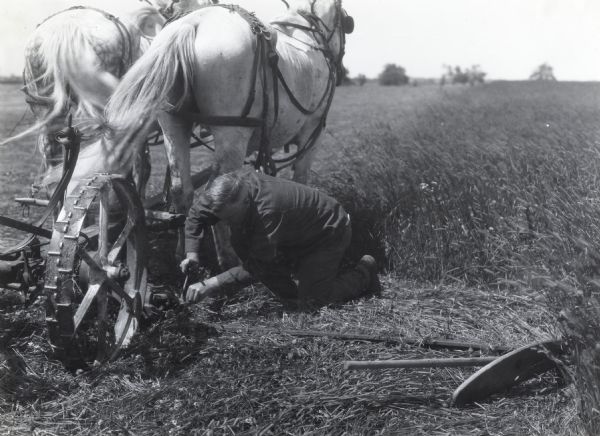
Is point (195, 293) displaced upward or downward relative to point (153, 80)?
downward

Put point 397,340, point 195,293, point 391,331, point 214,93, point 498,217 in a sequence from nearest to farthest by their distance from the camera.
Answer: point 397,340 < point 391,331 < point 195,293 < point 214,93 < point 498,217

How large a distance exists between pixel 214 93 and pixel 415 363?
2222mm

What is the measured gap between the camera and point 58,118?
4.52 meters

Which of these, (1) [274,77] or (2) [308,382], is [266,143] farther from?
(2) [308,382]

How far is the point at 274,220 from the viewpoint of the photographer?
13.1ft

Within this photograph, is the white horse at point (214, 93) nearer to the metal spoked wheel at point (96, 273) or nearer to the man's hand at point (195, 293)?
the metal spoked wheel at point (96, 273)

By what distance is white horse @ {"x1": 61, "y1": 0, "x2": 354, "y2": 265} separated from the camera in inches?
156

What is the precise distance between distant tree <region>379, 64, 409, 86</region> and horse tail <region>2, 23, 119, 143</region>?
6499cm

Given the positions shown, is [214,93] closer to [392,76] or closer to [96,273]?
[96,273]

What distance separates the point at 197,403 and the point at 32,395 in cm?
88

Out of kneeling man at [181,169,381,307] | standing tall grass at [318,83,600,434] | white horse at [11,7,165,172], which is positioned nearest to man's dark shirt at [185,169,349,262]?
kneeling man at [181,169,381,307]

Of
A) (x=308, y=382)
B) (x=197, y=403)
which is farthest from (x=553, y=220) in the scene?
(x=197, y=403)

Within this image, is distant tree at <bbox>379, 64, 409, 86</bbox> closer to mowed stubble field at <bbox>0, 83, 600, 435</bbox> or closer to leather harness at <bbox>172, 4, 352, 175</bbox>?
mowed stubble field at <bbox>0, 83, 600, 435</bbox>

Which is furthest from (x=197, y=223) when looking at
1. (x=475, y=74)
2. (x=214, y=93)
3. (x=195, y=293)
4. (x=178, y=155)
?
(x=475, y=74)
